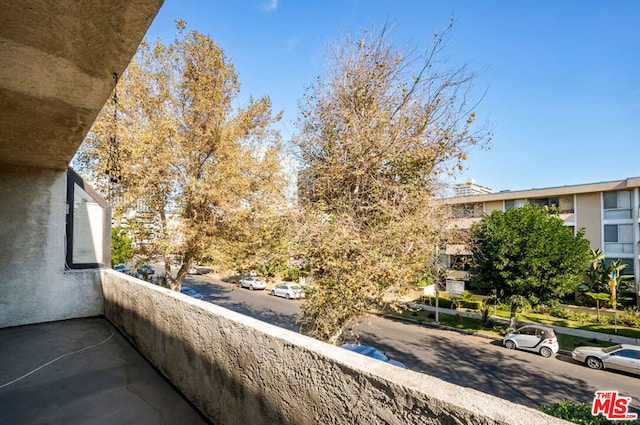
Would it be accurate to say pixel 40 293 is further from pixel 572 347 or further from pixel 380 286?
pixel 572 347

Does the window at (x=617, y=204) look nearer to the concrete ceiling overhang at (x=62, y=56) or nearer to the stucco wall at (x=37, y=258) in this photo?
the concrete ceiling overhang at (x=62, y=56)

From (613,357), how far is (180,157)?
53.9ft

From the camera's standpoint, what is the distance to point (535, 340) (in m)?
12.3

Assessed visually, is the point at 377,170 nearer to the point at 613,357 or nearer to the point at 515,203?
the point at 613,357

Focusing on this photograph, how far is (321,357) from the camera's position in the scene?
1533 mm

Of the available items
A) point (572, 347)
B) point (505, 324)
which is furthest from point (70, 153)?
point (505, 324)

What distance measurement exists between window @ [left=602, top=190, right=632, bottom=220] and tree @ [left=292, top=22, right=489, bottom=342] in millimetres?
19600

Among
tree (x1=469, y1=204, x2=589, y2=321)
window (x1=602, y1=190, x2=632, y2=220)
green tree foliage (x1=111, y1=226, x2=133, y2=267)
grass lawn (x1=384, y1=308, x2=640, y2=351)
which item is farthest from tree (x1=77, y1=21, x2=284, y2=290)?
window (x1=602, y1=190, x2=632, y2=220)

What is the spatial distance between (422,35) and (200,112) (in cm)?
782

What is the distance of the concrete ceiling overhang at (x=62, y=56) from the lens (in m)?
1.89

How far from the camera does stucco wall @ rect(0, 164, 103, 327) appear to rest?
532 cm

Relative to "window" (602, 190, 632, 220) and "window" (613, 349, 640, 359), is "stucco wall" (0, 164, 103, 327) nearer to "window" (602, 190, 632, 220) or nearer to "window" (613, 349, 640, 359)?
"window" (613, 349, 640, 359)

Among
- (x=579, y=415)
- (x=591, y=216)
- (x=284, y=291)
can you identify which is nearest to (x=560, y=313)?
(x=591, y=216)

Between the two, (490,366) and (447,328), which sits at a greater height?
(490,366)
